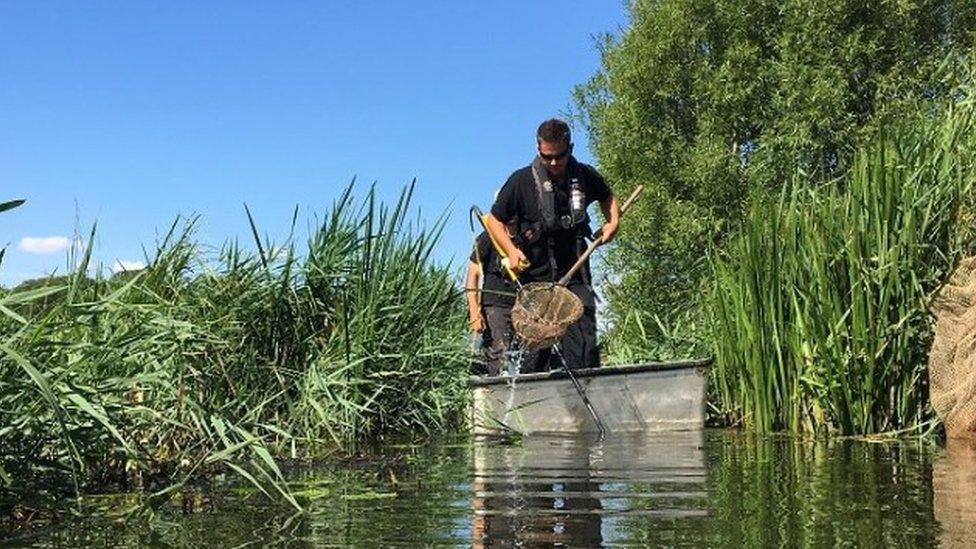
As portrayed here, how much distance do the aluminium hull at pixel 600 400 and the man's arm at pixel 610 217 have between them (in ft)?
3.68

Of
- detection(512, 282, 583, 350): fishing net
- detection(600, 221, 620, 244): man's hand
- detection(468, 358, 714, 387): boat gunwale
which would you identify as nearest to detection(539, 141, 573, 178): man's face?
detection(600, 221, 620, 244): man's hand

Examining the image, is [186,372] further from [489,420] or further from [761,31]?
[761,31]

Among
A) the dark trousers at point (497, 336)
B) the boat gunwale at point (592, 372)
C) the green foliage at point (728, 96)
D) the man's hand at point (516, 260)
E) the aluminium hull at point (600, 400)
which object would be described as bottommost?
the aluminium hull at point (600, 400)

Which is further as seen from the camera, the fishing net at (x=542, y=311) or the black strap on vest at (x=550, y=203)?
the black strap on vest at (x=550, y=203)

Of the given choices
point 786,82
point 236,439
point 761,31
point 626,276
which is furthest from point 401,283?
point 761,31

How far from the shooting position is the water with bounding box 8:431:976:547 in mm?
2970

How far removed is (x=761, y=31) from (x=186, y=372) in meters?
25.2

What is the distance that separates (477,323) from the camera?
7.97 m

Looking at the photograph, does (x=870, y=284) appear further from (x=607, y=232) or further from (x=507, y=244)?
(x=507, y=244)

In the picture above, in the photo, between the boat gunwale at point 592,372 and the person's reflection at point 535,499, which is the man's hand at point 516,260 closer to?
the boat gunwale at point 592,372

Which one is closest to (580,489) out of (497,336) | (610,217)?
(497,336)

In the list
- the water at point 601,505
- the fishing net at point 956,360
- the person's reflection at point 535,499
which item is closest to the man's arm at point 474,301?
the person's reflection at point 535,499

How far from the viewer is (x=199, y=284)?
5922mm

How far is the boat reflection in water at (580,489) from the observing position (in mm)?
3078
